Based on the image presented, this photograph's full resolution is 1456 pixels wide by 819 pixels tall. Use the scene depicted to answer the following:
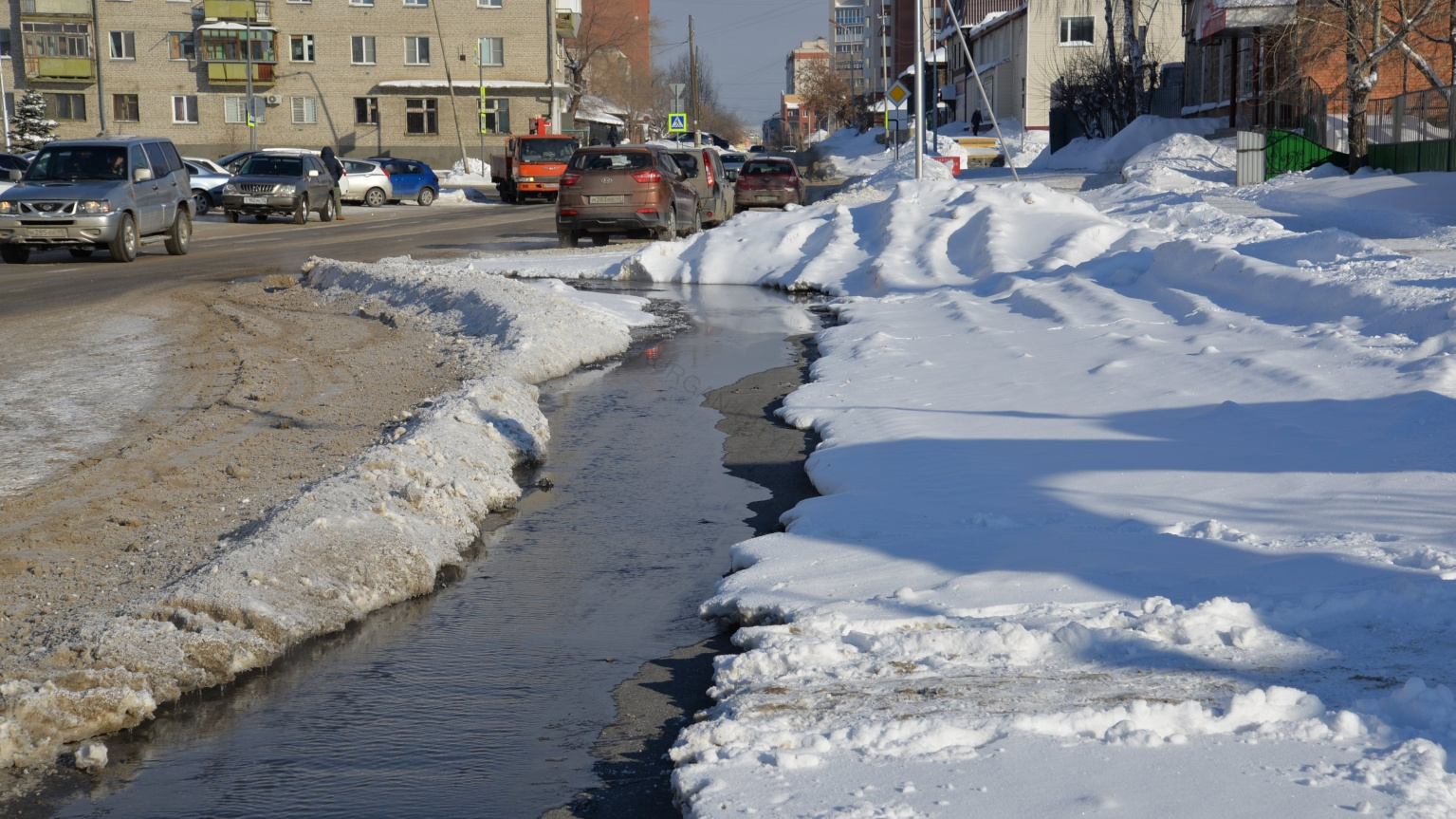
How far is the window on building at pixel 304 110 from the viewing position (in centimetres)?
6556

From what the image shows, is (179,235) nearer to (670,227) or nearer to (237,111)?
(670,227)

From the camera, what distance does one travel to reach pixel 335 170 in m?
37.2

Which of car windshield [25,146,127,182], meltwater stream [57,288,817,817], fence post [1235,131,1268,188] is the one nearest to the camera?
meltwater stream [57,288,817,817]

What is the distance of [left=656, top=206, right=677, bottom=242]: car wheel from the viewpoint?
2198 centimetres

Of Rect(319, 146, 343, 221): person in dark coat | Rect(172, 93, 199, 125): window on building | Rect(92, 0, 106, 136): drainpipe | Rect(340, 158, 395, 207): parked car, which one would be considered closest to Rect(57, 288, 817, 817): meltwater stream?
Rect(319, 146, 343, 221): person in dark coat

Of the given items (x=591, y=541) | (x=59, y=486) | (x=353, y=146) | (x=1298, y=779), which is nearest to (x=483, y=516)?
(x=591, y=541)

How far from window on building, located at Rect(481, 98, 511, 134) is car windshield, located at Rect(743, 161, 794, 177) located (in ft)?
114

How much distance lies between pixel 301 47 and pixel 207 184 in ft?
110

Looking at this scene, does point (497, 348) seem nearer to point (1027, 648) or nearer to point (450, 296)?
point (450, 296)

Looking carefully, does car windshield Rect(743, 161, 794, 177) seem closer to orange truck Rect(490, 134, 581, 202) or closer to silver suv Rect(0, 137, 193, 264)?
orange truck Rect(490, 134, 581, 202)

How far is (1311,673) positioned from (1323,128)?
28.0m

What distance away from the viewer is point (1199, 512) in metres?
5.89

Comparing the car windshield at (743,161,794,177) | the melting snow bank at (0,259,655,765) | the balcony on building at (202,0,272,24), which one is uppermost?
the balcony on building at (202,0,272,24)

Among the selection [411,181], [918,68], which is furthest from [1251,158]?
[411,181]
